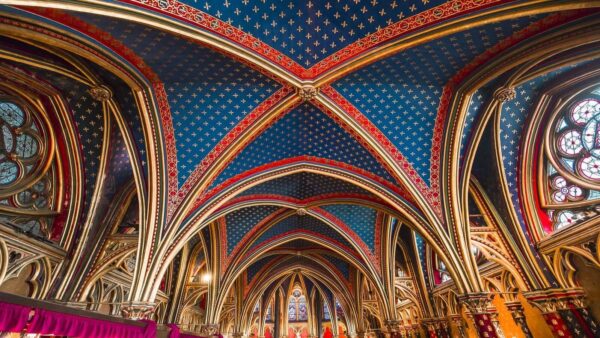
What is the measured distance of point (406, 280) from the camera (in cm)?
1535

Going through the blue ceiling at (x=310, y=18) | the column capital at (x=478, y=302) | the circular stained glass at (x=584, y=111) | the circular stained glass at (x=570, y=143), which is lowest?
the column capital at (x=478, y=302)

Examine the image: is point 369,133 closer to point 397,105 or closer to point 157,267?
point 397,105

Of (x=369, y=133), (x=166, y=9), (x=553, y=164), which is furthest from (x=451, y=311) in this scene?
(x=166, y=9)

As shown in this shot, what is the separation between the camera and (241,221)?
560 inches

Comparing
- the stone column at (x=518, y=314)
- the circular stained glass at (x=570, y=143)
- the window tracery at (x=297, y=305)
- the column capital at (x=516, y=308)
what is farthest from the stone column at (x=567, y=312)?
the window tracery at (x=297, y=305)

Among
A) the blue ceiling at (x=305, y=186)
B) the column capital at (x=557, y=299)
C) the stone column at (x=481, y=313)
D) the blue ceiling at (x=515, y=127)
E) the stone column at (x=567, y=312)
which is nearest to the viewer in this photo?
the stone column at (x=567, y=312)

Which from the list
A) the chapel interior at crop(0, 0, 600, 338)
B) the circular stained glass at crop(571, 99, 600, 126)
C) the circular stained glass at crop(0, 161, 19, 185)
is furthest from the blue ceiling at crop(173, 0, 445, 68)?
the circular stained glass at crop(0, 161, 19, 185)

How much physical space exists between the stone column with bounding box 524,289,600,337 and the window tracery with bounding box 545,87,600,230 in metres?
1.73

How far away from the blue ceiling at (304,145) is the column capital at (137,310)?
403 cm

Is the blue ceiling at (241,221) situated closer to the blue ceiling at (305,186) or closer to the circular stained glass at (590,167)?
the blue ceiling at (305,186)

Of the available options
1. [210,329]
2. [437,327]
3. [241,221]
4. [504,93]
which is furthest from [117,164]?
[437,327]

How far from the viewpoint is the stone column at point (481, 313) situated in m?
7.64

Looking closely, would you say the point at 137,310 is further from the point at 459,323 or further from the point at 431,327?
the point at 459,323

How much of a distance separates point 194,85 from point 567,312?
11.3 metres
